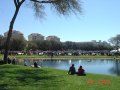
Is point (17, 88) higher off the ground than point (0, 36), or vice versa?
point (0, 36)

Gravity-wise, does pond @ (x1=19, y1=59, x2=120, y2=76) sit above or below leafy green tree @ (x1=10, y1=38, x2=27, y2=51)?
below

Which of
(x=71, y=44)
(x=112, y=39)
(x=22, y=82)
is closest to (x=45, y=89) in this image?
(x=22, y=82)

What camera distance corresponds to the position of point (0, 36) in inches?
5359

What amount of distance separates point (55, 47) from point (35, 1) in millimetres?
124833

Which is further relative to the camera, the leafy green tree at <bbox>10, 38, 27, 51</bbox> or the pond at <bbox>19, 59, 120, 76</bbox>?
the leafy green tree at <bbox>10, 38, 27, 51</bbox>

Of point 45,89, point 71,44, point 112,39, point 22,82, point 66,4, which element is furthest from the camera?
point 71,44

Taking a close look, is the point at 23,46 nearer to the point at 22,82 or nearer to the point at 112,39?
the point at 112,39

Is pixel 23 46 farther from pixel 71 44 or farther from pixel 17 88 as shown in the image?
pixel 17 88

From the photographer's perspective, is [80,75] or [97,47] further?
[97,47]

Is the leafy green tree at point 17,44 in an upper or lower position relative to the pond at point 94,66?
upper

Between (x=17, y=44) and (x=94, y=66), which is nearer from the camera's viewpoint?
(x=94, y=66)

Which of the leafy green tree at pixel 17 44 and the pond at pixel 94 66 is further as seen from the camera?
the leafy green tree at pixel 17 44

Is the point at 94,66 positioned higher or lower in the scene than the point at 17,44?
lower

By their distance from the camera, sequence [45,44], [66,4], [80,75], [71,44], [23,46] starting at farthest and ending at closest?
[71,44] < [45,44] < [23,46] < [66,4] < [80,75]
